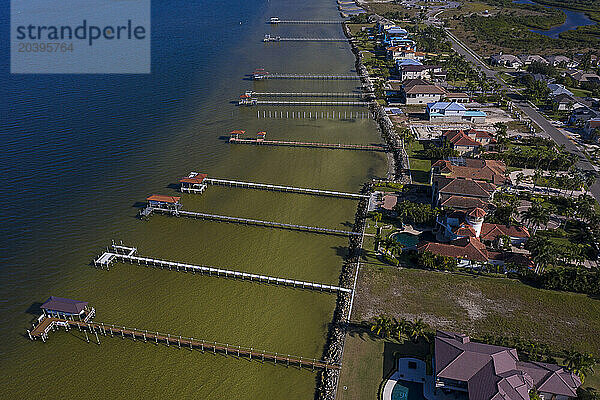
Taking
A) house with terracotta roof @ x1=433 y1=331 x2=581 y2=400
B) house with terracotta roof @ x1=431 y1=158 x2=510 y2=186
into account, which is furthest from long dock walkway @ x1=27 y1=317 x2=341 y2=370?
house with terracotta roof @ x1=431 y1=158 x2=510 y2=186

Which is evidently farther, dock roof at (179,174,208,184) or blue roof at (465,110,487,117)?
blue roof at (465,110,487,117)

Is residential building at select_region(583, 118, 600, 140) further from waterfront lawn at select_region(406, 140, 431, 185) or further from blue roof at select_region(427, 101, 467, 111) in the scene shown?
waterfront lawn at select_region(406, 140, 431, 185)

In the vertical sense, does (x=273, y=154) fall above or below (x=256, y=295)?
above

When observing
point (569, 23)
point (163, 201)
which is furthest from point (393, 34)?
point (163, 201)

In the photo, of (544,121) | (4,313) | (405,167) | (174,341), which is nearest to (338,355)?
(174,341)

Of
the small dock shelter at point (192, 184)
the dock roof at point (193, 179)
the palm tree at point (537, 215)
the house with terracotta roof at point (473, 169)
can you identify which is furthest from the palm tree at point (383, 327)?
the dock roof at point (193, 179)

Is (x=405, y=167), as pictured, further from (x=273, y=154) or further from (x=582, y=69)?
(x=582, y=69)
